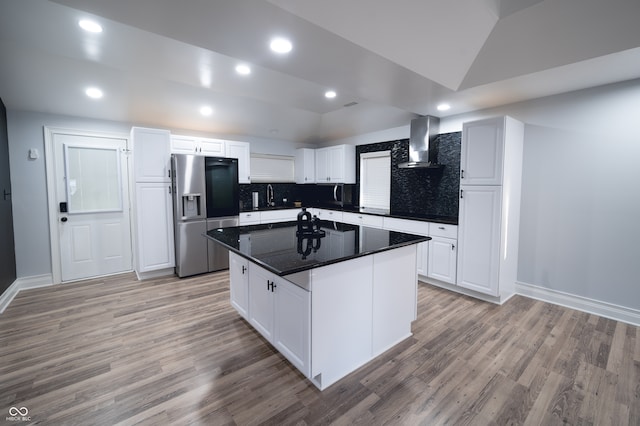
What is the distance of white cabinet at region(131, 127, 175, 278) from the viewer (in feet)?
12.8

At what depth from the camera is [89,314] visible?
9.70ft

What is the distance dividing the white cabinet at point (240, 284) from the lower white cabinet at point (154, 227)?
6.41 feet

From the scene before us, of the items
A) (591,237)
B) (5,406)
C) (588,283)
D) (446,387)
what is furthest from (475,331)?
(5,406)

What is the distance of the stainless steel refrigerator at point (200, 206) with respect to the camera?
161 inches

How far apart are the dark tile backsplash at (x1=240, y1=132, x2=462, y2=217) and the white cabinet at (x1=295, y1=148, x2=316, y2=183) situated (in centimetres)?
84

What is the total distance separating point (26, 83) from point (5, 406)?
10.7 ft

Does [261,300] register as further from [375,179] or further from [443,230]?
[375,179]

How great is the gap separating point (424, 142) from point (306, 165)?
264 cm

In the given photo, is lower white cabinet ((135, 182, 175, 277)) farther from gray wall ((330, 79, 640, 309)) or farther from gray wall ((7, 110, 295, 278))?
gray wall ((330, 79, 640, 309))

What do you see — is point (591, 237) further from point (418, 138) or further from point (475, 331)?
point (418, 138)

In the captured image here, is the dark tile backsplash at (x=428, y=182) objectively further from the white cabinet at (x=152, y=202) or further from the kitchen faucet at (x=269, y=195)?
the white cabinet at (x=152, y=202)

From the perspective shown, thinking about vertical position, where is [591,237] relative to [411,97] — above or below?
below

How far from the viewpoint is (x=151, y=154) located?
396 centimetres

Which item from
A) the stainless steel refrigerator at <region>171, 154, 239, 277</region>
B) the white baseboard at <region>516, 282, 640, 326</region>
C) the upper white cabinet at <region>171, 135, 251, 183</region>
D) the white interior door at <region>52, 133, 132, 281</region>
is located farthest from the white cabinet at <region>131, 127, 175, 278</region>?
the white baseboard at <region>516, 282, 640, 326</region>
